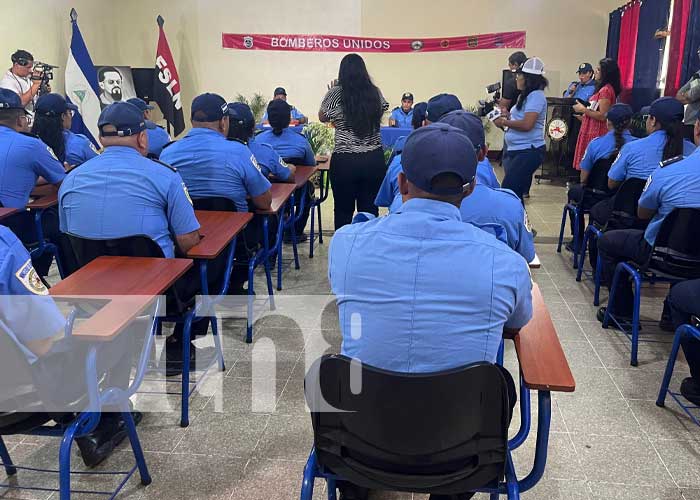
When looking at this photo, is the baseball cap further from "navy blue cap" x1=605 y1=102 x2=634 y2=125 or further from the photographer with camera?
the photographer with camera

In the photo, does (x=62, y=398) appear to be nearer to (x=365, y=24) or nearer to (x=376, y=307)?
(x=376, y=307)

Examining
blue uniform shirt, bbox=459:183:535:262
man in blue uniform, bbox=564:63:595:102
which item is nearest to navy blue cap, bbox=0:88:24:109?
blue uniform shirt, bbox=459:183:535:262

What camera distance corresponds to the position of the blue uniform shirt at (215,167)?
9.45 feet

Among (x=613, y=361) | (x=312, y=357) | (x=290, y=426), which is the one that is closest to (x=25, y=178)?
(x=312, y=357)

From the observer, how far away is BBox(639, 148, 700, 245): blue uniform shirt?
243 cm

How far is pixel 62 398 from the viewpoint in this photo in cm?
159

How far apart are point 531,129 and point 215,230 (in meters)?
2.61

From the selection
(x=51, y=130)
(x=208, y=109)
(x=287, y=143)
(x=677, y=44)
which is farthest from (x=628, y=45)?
(x=51, y=130)

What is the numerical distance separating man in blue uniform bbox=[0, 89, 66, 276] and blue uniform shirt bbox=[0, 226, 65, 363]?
185 cm

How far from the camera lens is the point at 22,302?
1.40 meters

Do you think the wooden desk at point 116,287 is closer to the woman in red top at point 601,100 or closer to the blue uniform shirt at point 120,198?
the blue uniform shirt at point 120,198

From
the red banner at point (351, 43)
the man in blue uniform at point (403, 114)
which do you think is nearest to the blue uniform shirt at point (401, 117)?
the man in blue uniform at point (403, 114)

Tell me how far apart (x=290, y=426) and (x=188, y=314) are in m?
0.61

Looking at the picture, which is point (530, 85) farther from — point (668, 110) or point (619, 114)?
point (668, 110)
